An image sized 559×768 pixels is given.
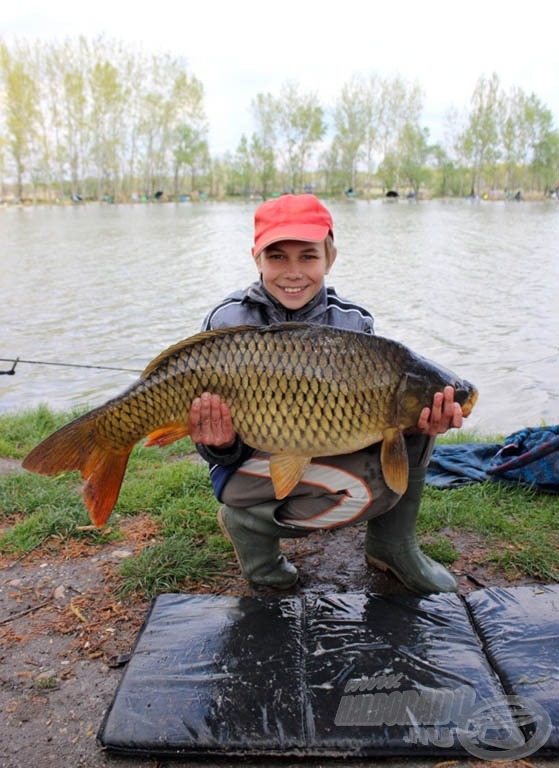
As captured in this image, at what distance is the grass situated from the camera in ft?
5.93

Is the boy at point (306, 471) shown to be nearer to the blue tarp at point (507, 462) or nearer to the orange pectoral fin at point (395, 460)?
the orange pectoral fin at point (395, 460)

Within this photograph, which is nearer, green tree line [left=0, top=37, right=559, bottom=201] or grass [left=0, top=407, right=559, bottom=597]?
grass [left=0, top=407, right=559, bottom=597]

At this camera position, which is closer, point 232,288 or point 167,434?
point 167,434

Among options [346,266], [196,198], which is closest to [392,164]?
[196,198]

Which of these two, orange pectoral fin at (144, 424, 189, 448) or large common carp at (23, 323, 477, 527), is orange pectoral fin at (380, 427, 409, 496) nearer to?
large common carp at (23, 323, 477, 527)

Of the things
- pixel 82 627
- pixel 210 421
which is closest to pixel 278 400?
pixel 210 421

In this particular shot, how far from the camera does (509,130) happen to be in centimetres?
5134

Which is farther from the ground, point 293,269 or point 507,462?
point 293,269

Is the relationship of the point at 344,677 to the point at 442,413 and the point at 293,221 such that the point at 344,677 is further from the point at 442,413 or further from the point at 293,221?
the point at 293,221

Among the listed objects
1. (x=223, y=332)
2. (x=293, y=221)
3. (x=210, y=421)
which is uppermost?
(x=293, y=221)

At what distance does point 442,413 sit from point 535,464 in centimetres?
96

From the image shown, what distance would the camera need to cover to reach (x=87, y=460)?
1.47 meters

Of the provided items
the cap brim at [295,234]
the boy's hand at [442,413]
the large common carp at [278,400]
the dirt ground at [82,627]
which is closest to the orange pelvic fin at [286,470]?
the large common carp at [278,400]

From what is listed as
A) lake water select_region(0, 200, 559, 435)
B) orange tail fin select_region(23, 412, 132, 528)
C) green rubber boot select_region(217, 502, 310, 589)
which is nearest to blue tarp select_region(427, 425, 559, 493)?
green rubber boot select_region(217, 502, 310, 589)
